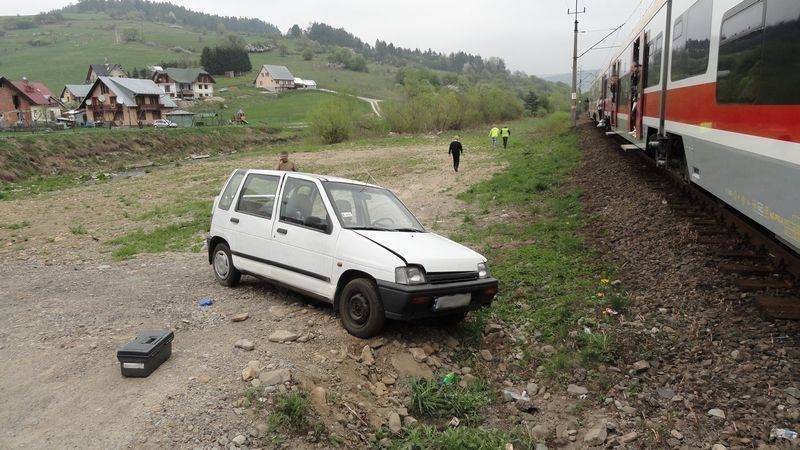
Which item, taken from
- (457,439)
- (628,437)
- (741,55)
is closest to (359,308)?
(457,439)

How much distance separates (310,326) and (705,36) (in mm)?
6948

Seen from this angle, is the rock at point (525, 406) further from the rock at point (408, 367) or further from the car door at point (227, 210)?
the car door at point (227, 210)

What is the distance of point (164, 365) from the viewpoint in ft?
17.3

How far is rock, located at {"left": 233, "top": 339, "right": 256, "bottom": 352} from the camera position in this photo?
5.63 metres

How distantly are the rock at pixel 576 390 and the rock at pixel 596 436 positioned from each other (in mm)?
595

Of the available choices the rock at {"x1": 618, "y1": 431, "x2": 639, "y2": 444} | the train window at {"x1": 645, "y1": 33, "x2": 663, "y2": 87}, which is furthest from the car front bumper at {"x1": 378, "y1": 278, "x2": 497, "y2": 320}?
the train window at {"x1": 645, "y1": 33, "x2": 663, "y2": 87}

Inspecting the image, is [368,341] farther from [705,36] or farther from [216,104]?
[216,104]

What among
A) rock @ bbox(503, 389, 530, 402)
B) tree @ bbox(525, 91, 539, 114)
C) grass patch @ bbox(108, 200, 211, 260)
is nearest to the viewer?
rock @ bbox(503, 389, 530, 402)

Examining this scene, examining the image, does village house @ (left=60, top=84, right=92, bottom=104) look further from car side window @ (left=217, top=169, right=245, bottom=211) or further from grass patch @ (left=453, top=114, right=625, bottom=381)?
car side window @ (left=217, top=169, right=245, bottom=211)

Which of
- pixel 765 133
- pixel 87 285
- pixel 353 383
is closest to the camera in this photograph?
pixel 353 383

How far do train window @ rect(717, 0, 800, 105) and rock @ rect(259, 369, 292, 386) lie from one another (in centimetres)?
520

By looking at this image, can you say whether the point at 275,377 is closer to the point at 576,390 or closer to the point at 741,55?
the point at 576,390

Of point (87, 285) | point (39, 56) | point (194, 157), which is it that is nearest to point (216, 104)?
point (194, 157)

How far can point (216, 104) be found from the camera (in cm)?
9831
